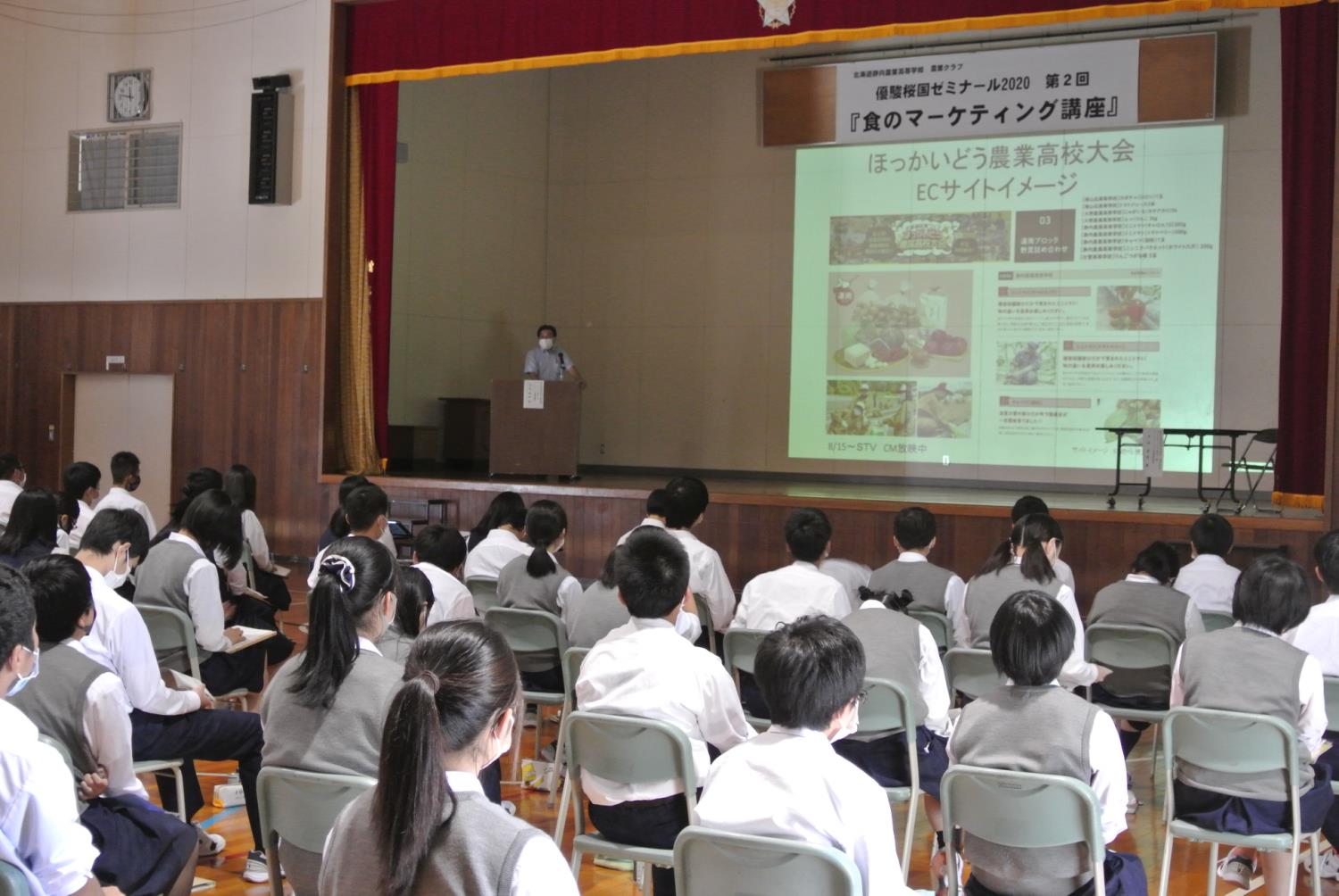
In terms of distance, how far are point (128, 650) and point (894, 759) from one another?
1983 millimetres

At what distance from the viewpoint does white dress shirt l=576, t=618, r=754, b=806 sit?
2.71 metres

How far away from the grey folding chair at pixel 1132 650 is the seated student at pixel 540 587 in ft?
5.87

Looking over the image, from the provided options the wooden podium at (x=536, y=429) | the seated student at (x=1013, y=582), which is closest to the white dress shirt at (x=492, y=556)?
the seated student at (x=1013, y=582)

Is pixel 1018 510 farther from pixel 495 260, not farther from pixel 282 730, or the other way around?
pixel 495 260

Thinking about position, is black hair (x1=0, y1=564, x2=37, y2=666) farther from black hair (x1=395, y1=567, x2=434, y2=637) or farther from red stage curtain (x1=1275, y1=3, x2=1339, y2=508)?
red stage curtain (x1=1275, y1=3, x2=1339, y2=508)

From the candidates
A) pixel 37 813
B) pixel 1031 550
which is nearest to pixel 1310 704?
pixel 1031 550

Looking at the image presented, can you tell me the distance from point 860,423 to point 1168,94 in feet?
12.0

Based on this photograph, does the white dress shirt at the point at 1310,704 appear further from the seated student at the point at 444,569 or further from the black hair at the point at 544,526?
the black hair at the point at 544,526

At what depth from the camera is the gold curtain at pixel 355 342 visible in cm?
945

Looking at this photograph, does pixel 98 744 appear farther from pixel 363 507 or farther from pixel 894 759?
pixel 363 507

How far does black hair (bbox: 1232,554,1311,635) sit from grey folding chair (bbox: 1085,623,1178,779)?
89 cm

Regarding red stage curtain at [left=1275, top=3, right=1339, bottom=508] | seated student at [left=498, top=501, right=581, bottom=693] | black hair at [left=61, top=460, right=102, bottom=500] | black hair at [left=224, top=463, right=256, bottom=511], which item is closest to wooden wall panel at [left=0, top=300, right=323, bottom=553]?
black hair at [left=224, top=463, right=256, bottom=511]

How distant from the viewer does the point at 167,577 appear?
409cm

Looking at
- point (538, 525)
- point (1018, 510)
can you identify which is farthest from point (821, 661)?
point (1018, 510)
